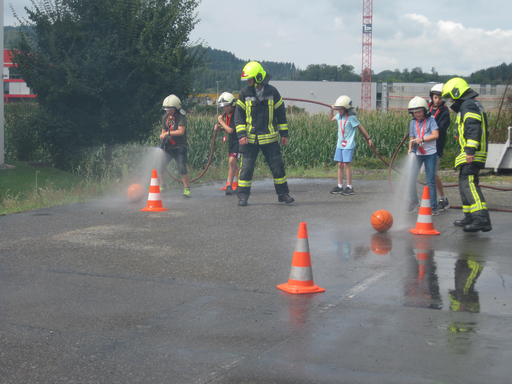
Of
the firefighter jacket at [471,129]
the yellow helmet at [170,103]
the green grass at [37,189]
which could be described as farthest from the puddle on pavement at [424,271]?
the green grass at [37,189]

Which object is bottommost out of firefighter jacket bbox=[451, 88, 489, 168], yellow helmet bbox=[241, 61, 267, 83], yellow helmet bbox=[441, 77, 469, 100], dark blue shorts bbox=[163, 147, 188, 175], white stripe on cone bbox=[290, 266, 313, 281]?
white stripe on cone bbox=[290, 266, 313, 281]

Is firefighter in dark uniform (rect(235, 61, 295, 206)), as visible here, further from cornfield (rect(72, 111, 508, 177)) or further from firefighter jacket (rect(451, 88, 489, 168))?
cornfield (rect(72, 111, 508, 177))

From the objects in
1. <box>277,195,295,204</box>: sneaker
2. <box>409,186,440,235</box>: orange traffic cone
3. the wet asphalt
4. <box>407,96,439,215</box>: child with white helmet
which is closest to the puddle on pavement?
the wet asphalt

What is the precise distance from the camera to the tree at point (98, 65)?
14438mm

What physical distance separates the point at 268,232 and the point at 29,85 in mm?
9480

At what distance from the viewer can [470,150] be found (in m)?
7.91

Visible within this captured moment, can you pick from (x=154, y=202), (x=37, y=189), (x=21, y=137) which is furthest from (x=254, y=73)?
(x=21, y=137)

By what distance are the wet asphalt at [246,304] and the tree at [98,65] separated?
21.1ft

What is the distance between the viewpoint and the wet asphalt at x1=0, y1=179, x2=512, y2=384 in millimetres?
3617

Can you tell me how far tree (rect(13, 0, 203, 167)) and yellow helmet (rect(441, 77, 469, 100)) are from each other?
8.79m

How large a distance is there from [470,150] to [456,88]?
936mm

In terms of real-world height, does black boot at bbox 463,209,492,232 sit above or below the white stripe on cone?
above

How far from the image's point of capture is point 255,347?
12.9 feet

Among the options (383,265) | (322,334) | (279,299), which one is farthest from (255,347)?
(383,265)
